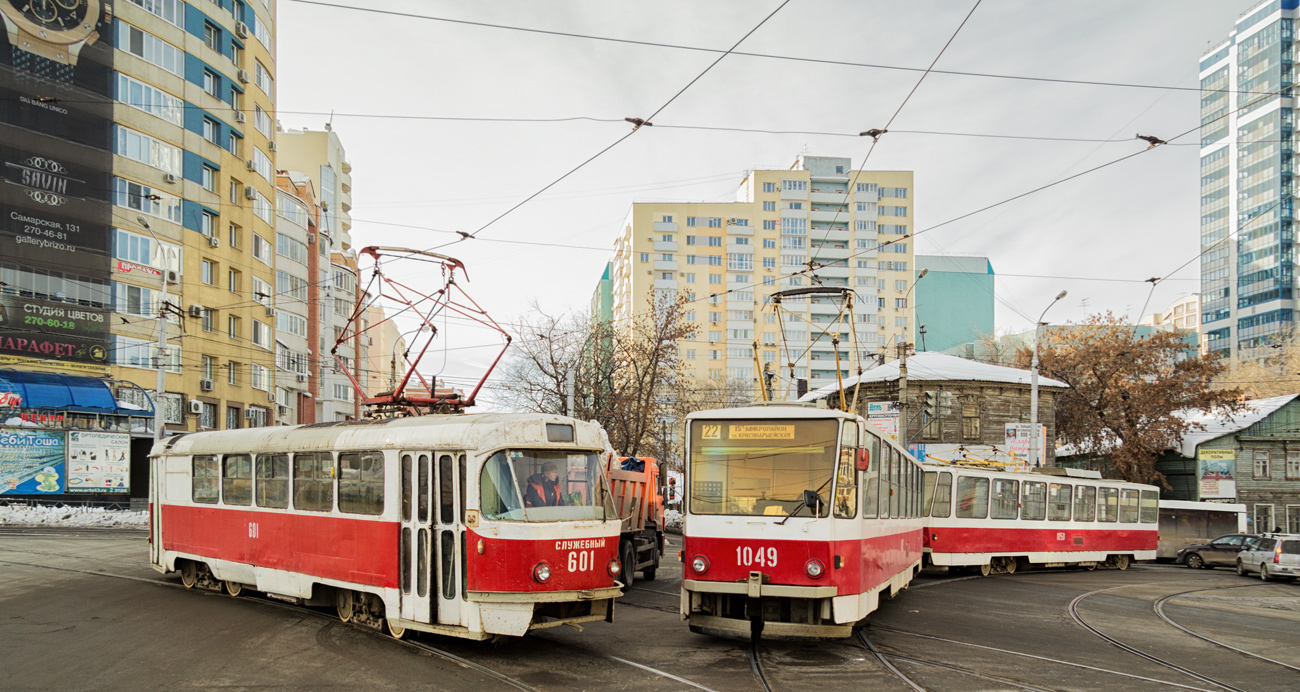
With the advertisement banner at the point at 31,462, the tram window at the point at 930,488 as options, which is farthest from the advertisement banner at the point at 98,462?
the tram window at the point at 930,488

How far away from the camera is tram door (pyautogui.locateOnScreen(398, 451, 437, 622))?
10.4 meters

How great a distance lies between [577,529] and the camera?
10.3m

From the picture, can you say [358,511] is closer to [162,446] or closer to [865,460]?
[865,460]

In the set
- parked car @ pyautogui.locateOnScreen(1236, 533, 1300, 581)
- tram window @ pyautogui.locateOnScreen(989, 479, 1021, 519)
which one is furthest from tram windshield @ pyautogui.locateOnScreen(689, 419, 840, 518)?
parked car @ pyautogui.locateOnScreen(1236, 533, 1300, 581)

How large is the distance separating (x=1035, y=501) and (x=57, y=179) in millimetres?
35600

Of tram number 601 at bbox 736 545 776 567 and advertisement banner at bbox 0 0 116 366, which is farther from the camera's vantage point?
advertisement banner at bbox 0 0 116 366

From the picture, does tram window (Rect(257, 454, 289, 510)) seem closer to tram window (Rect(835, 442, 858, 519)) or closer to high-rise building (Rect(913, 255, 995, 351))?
tram window (Rect(835, 442, 858, 519))

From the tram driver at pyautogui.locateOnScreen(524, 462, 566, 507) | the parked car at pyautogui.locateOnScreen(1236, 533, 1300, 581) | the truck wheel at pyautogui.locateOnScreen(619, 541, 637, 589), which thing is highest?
the tram driver at pyautogui.locateOnScreen(524, 462, 566, 507)

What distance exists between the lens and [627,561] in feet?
56.7

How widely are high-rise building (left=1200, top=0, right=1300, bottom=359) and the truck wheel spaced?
333 feet

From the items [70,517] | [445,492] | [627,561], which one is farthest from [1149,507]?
[70,517]

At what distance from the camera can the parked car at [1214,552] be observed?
106 ft

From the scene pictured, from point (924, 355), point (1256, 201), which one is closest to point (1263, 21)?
point (1256, 201)

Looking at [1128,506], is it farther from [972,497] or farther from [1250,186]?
[1250,186]
